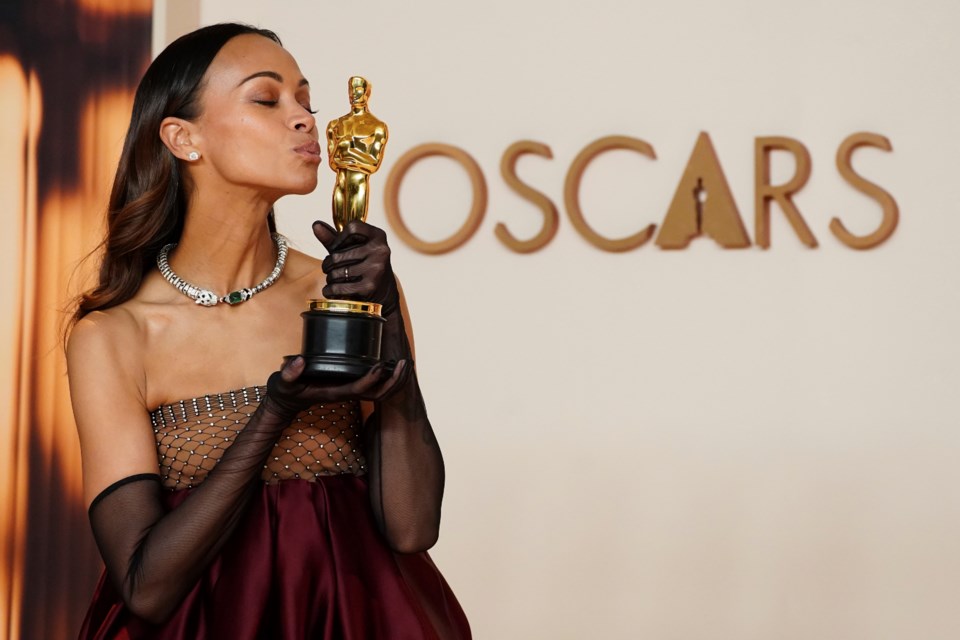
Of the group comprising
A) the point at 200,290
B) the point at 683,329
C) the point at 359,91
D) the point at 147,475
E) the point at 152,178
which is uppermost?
the point at 359,91

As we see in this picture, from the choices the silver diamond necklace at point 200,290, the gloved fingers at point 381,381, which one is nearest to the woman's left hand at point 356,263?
the gloved fingers at point 381,381

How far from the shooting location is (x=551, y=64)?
3.49 metres

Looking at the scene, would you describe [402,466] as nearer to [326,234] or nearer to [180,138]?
[326,234]

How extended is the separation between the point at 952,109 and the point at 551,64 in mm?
1068

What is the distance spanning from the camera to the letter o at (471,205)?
11.5 ft

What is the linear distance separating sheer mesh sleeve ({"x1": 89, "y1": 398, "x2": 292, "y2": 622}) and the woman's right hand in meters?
0.02

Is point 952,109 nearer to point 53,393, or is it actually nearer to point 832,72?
point 832,72

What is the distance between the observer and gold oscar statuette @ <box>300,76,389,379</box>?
1.49m

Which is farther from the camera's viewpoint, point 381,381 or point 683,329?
point 683,329

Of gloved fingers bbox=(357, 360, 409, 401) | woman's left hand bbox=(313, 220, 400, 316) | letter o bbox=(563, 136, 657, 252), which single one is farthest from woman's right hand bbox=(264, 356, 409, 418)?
letter o bbox=(563, 136, 657, 252)

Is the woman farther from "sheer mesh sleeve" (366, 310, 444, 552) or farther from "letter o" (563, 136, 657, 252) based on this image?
"letter o" (563, 136, 657, 252)

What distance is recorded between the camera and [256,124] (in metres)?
1.68

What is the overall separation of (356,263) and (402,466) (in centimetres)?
29

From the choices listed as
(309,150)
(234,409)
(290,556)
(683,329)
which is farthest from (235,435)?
(683,329)
